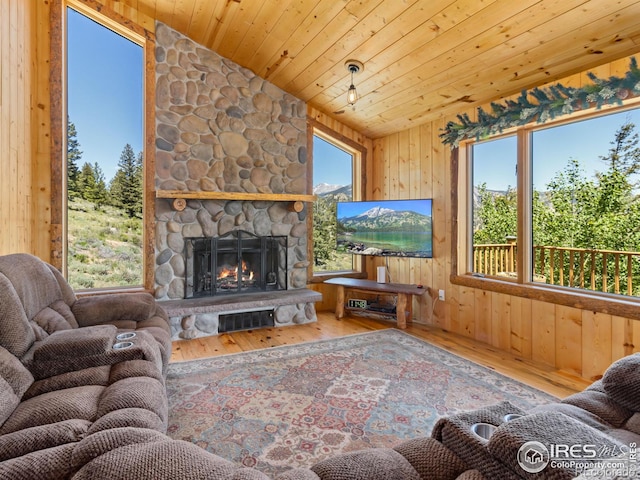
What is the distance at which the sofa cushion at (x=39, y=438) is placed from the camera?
1057mm

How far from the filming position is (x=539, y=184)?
10.8 feet

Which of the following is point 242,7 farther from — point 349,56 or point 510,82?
point 510,82

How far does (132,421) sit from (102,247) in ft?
10.2

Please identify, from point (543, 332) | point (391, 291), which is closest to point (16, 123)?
point (391, 291)

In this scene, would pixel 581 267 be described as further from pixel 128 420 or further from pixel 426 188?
pixel 128 420

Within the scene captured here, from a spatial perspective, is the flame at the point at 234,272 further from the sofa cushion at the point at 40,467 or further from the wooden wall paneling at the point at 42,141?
the sofa cushion at the point at 40,467

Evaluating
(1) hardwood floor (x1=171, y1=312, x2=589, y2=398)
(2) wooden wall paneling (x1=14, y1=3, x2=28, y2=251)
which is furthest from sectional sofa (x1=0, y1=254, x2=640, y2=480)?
(1) hardwood floor (x1=171, y1=312, x2=589, y2=398)

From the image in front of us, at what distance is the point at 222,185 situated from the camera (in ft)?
13.8

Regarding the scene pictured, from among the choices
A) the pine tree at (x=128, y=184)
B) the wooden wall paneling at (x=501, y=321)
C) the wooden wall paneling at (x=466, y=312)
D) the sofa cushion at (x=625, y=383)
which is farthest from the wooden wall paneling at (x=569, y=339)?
the pine tree at (x=128, y=184)

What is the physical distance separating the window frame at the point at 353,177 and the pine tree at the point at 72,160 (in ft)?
8.55

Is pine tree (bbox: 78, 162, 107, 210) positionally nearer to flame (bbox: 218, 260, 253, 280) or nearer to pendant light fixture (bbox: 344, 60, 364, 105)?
flame (bbox: 218, 260, 253, 280)

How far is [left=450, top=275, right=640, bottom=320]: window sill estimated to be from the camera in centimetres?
262

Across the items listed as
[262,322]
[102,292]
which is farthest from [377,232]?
[102,292]

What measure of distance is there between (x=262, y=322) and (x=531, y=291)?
110 inches
